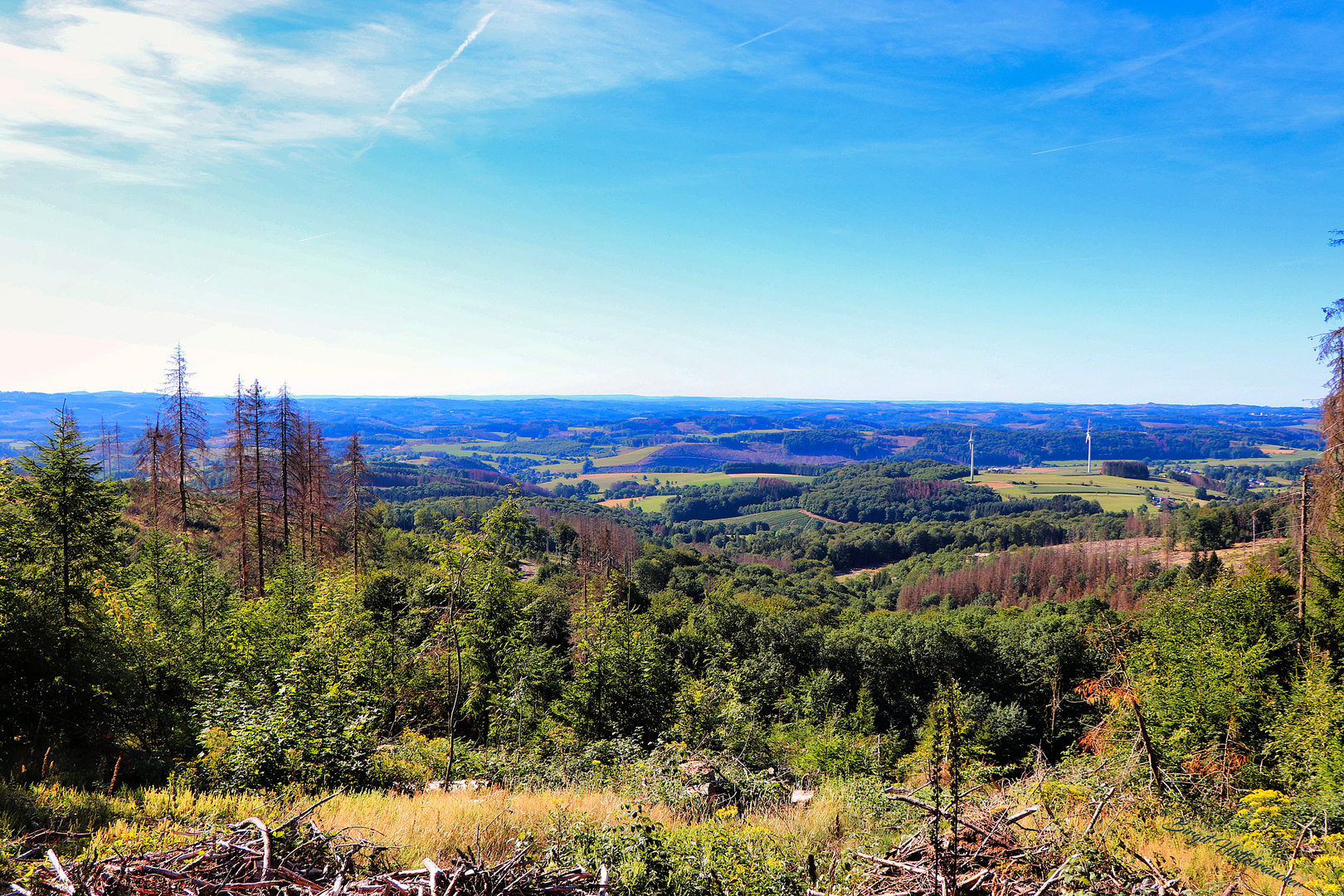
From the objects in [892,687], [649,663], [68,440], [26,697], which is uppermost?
[68,440]

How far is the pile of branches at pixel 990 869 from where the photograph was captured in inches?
205

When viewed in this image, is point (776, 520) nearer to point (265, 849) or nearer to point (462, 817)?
point (462, 817)

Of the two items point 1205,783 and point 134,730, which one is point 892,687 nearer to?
point 1205,783

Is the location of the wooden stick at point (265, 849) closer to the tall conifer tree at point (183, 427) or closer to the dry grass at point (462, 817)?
the dry grass at point (462, 817)

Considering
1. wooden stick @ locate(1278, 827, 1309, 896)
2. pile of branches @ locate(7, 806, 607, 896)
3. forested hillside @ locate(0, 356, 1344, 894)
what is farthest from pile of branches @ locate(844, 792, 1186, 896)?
pile of branches @ locate(7, 806, 607, 896)

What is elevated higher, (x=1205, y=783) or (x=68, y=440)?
(x=68, y=440)

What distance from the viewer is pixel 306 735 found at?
30.2ft

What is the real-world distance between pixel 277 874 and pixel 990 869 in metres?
5.74

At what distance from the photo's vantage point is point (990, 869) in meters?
5.29

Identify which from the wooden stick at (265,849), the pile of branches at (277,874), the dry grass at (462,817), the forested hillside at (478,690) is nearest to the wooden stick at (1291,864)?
the forested hillside at (478,690)

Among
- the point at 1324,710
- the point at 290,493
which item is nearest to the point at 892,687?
the point at 1324,710

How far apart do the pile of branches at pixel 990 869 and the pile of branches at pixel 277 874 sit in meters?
2.53

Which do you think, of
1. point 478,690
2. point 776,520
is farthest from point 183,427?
point 776,520

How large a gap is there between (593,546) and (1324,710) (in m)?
71.9
